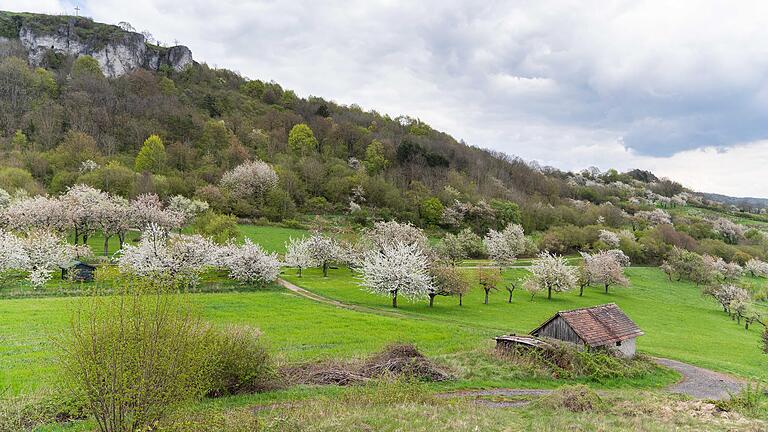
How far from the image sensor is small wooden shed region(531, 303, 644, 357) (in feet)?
87.1

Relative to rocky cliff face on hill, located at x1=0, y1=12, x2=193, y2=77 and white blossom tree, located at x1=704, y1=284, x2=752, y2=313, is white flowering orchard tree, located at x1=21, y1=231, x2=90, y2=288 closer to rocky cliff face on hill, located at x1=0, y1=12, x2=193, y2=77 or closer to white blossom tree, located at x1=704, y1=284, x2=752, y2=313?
white blossom tree, located at x1=704, y1=284, x2=752, y2=313

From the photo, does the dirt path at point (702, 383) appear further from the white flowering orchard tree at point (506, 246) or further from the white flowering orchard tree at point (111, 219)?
the white flowering orchard tree at point (111, 219)

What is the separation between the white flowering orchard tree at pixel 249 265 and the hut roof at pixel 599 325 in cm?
2814

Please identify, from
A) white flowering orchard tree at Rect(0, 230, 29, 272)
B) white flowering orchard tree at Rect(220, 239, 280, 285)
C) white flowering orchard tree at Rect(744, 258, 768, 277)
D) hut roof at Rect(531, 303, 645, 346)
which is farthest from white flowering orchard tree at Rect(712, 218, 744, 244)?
white flowering orchard tree at Rect(0, 230, 29, 272)

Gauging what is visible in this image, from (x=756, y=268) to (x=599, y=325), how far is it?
80658mm

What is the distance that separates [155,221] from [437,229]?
55100 millimetres

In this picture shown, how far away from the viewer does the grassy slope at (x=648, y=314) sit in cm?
3478

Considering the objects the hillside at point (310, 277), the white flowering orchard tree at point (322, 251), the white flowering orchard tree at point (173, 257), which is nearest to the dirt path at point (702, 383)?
the hillside at point (310, 277)

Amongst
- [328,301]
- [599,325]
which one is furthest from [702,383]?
[328,301]

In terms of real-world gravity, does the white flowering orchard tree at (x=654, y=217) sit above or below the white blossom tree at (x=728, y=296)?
above

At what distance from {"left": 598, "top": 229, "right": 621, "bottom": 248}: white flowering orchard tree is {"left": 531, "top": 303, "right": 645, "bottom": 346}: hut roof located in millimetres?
63857

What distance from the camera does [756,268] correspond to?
84.8 m

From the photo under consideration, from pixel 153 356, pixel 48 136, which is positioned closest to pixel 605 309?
pixel 153 356

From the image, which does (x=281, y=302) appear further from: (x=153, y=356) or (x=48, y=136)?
(x=48, y=136)
